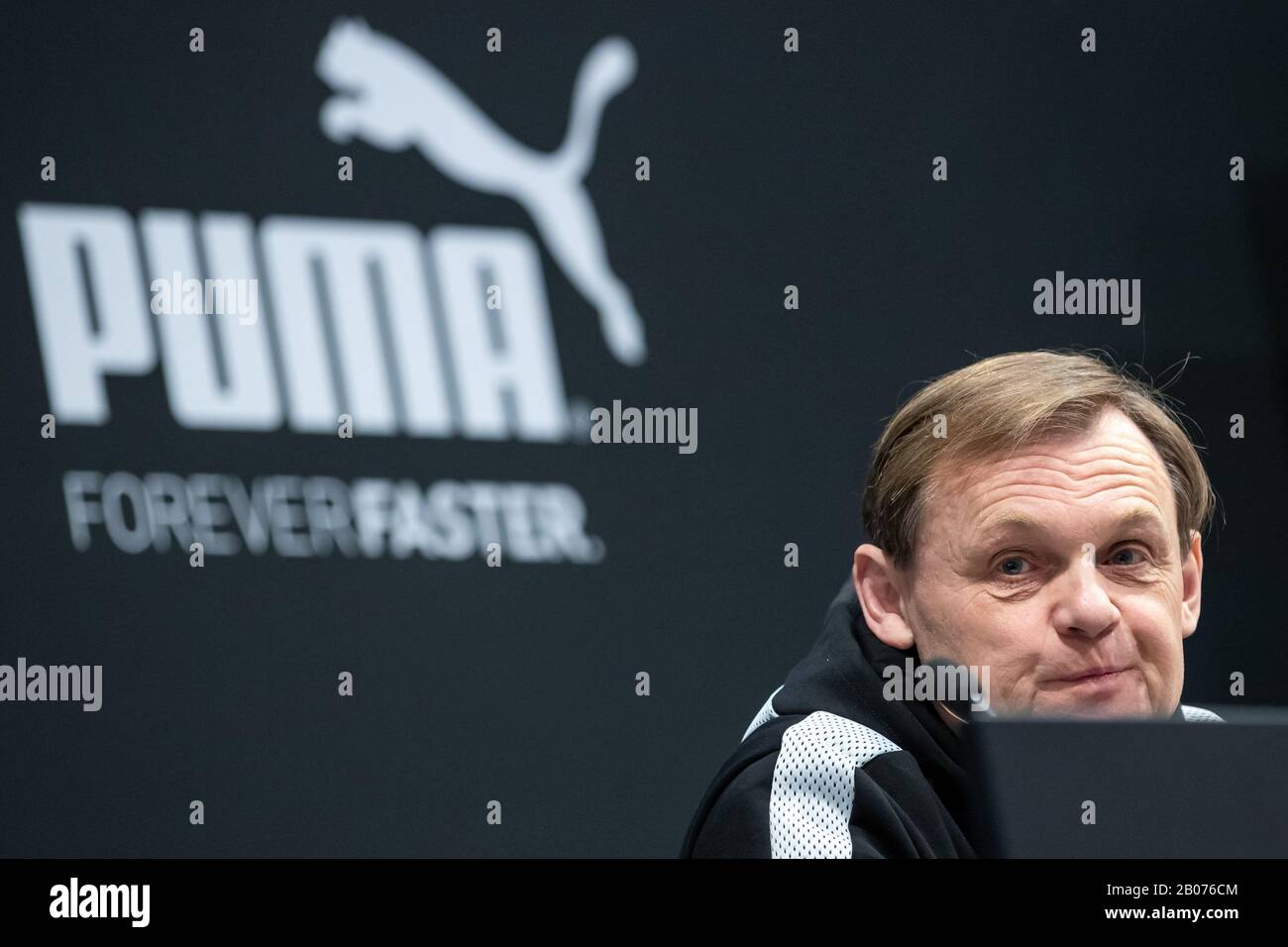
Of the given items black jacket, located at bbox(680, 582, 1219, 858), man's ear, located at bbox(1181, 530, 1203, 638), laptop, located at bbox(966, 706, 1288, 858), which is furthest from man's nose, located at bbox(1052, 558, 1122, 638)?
laptop, located at bbox(966, 706, 1288, 858)

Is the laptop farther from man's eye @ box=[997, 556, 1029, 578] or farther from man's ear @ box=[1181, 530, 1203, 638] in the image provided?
man's ear @ box=[1181, 530, 1203, 638]

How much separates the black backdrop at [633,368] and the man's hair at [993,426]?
2273 millimetres

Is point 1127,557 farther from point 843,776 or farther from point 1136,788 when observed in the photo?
point 1136,788

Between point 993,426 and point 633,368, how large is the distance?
8.02 ft

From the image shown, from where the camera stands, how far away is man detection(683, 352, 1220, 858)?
158cm

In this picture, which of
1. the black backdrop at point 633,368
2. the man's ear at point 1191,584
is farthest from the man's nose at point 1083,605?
the black backdrop at point 633,368

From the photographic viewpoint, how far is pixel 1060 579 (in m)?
1.65

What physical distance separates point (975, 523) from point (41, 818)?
10.2ft

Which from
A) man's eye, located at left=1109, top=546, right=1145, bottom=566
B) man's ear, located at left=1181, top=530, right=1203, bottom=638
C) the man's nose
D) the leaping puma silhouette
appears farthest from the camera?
the leaping puma silhouette

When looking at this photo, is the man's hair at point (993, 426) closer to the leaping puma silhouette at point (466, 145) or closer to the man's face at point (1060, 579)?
the man's face at point (1060, 579)

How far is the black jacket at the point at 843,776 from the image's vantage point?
4.96ft

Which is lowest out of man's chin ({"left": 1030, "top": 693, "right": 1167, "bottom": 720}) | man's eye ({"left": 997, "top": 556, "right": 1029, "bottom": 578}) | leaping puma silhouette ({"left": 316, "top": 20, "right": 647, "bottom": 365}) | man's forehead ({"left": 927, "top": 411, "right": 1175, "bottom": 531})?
man's chin ({"left": 1030, "top": 693, "right": 1167, "bottom": 720})

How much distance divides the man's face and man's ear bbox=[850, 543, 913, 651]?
0.07 feet

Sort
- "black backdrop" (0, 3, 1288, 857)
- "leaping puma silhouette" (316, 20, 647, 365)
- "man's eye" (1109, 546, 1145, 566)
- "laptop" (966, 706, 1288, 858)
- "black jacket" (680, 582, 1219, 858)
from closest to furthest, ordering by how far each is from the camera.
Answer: "laptop" (966, 706, 1288, 858) < "black jacket" (680, 582, 1219, 858) < "man's eye" (1109, 546, 1145, 566) < "black backdrop" (0, 3, 1288, 857) < "leaping puma silhouette" (316, 20, 647, 365)
